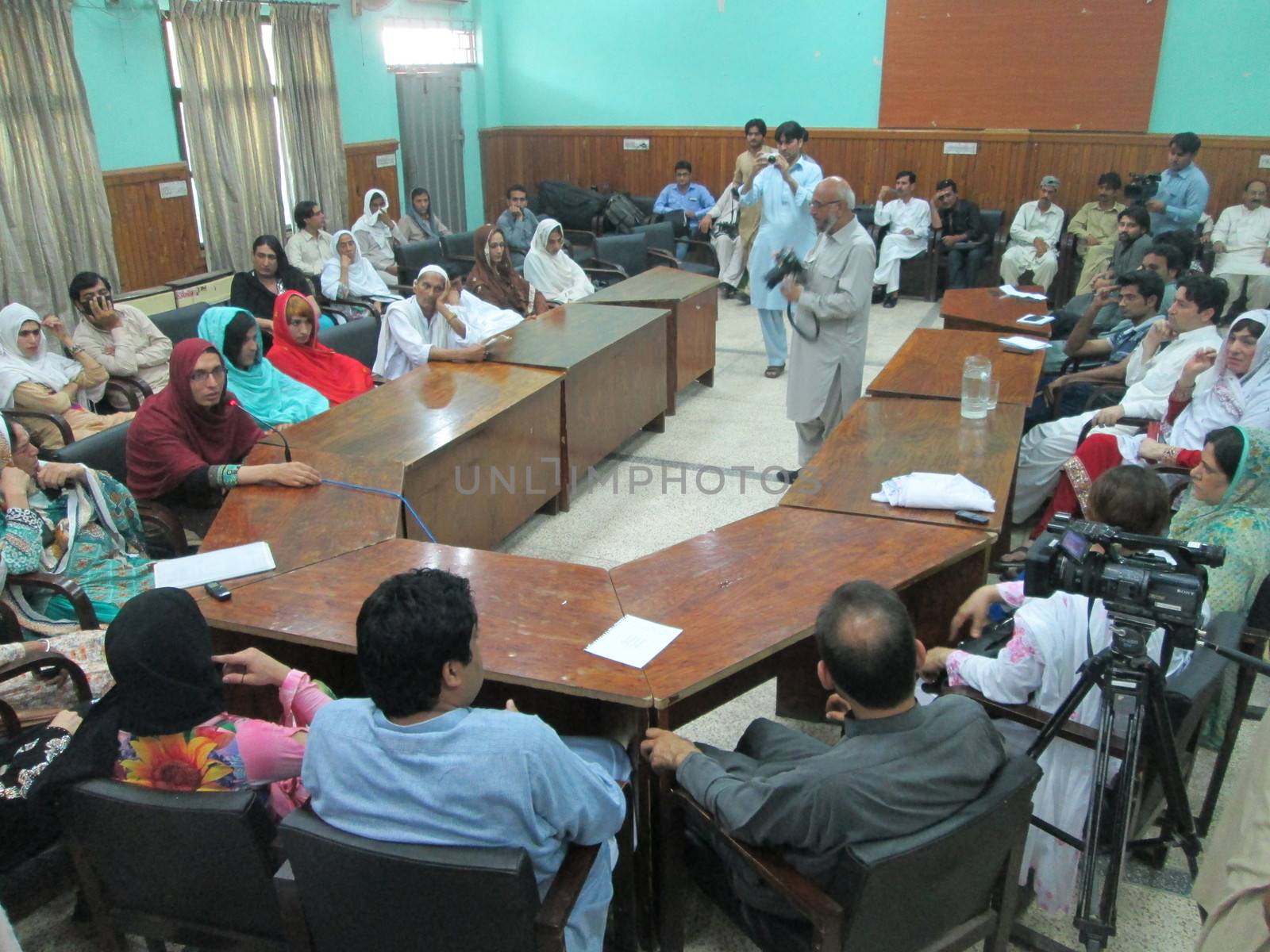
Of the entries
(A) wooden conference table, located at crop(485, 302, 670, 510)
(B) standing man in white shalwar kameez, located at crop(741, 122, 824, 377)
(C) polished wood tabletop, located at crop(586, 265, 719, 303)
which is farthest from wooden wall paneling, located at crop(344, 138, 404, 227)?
(A) wooden conference table, located at crop(485, 302, 670, 510)

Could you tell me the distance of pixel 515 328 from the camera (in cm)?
488

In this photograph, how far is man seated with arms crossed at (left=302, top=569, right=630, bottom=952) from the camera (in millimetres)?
1445

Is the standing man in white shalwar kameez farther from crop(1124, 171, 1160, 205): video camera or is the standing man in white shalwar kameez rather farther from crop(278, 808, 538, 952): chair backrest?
crop(278, 808, 538, 952): chair backrest

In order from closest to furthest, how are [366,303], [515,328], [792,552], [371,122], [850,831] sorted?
[850,831] → [792,552] → [515,328] → [366,303] → [371,122]

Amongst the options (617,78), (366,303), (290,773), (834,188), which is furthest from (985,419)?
(617,78)

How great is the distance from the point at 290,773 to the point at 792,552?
137 cm

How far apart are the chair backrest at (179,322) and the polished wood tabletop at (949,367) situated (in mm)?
3398

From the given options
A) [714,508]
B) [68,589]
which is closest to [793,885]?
[68,589]

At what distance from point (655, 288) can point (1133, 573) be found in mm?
4307

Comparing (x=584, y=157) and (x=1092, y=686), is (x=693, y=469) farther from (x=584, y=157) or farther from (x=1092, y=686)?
(x=584, y=157)

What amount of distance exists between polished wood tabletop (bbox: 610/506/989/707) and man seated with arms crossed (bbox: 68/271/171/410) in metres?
3.17

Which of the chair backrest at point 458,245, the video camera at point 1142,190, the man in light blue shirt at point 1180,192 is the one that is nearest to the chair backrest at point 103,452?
the chair backrest at point 458,245

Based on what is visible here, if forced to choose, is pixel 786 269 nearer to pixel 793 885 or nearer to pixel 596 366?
pixel 596 366

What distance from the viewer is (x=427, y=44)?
29.6 ft
